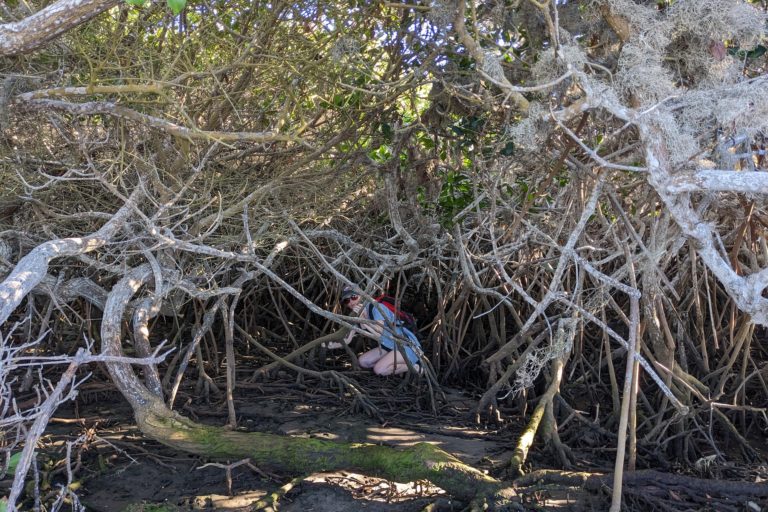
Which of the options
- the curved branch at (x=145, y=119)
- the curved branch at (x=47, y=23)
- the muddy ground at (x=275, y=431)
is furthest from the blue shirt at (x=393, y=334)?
the curved branch at (x=47, y=23)

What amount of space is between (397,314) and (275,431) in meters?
1.33

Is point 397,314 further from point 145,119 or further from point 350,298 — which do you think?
point 145,119

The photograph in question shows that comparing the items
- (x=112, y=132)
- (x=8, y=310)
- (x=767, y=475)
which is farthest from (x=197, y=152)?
(x=767, y=475)

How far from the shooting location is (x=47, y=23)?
2467 millimetres

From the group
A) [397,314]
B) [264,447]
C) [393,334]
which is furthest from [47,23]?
[397,314]

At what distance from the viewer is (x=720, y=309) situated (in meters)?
5.17

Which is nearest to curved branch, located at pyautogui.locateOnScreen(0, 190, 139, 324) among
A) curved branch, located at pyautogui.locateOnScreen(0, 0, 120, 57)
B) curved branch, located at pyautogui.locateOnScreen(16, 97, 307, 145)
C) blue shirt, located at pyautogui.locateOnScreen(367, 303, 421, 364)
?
curved branch, located at pyautogui.locateOnScreen(16, 97, 307, 145)

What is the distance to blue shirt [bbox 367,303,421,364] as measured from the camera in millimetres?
5230

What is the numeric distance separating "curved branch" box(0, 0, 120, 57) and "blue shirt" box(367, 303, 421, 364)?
115 inches

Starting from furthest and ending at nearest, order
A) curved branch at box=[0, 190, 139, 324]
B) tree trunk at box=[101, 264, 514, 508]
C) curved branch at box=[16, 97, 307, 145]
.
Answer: tree trunk at box=[101, 264, 514, 508] → curved branch at box=[16, 97, 307, 145] → curved branch at box=[0, 190, 139, 324]

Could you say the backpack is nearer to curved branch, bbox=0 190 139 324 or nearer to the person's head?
the person's head

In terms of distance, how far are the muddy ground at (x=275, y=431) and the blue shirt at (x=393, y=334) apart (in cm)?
24

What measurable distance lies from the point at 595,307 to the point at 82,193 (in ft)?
9.07

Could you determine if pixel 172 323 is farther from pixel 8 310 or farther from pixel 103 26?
pixel 8 310
